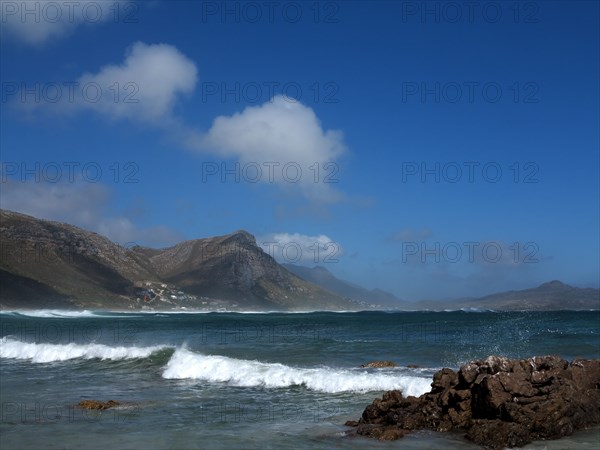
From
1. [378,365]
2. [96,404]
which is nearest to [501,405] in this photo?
[96,404]

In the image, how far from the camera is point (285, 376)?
26328 mm

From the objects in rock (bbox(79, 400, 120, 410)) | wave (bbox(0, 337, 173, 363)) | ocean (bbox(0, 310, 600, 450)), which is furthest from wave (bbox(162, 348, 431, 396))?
rock (bbox(79, 400, 120, 410))

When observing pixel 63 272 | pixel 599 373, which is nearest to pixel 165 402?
pixel 599 373

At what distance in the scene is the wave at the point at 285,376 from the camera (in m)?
23.7

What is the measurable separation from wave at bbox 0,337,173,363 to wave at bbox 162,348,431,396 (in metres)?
6.84

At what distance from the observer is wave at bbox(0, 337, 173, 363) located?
125ft

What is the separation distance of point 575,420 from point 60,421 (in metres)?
14.9

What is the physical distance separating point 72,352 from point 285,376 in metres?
20.7

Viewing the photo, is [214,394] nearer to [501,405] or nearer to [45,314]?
[501,405]

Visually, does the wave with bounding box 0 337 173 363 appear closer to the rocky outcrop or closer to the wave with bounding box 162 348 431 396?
the wave with bounding box 162 348 431 396

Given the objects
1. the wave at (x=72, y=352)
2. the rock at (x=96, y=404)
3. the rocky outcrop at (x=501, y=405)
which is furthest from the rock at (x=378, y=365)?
the wave at (x=72, y=352)

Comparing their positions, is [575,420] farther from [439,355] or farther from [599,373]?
[439,355]

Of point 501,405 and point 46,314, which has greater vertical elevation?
point 46,314

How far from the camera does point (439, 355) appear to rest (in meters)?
36.4
